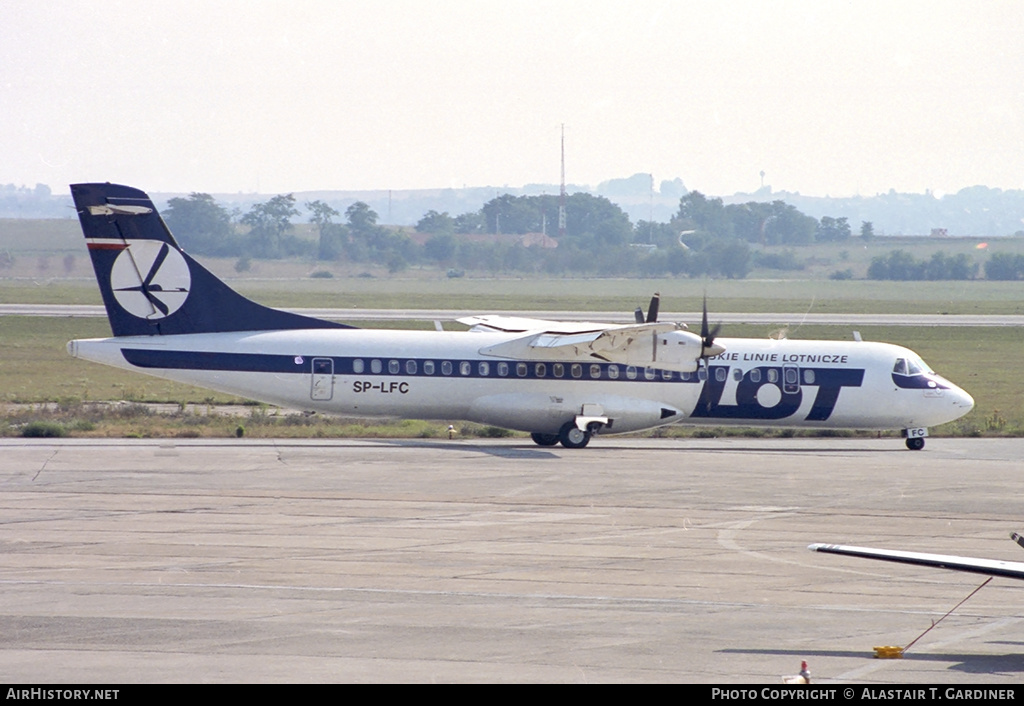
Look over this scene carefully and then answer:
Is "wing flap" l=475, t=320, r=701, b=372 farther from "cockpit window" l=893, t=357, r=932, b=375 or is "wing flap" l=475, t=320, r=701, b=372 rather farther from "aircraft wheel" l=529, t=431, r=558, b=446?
"cockpit window" l=893, t=357, r=932, b=375

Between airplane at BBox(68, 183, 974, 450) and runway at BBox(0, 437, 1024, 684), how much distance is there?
6.15 feet

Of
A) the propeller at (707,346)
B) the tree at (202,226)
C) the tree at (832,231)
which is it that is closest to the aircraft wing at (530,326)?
the propeller at (707,346)

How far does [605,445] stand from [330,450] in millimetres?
7624

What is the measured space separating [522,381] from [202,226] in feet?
317

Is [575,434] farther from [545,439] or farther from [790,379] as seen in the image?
[790,379]

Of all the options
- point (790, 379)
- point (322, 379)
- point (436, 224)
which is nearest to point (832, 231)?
point (436, 224)

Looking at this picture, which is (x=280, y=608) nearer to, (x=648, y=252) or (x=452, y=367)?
(x=452, y=367)

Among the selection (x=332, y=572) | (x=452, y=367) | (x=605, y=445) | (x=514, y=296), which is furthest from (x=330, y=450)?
(x=514, y=296)

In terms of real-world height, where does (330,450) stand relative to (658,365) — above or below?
below

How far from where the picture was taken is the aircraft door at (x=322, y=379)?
93.5 ft

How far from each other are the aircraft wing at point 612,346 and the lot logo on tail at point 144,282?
8039mm

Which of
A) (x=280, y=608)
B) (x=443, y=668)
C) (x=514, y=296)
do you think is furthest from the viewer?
(x=514, y=296)

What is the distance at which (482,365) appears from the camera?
29.2 metres

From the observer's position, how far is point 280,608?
13688mm
